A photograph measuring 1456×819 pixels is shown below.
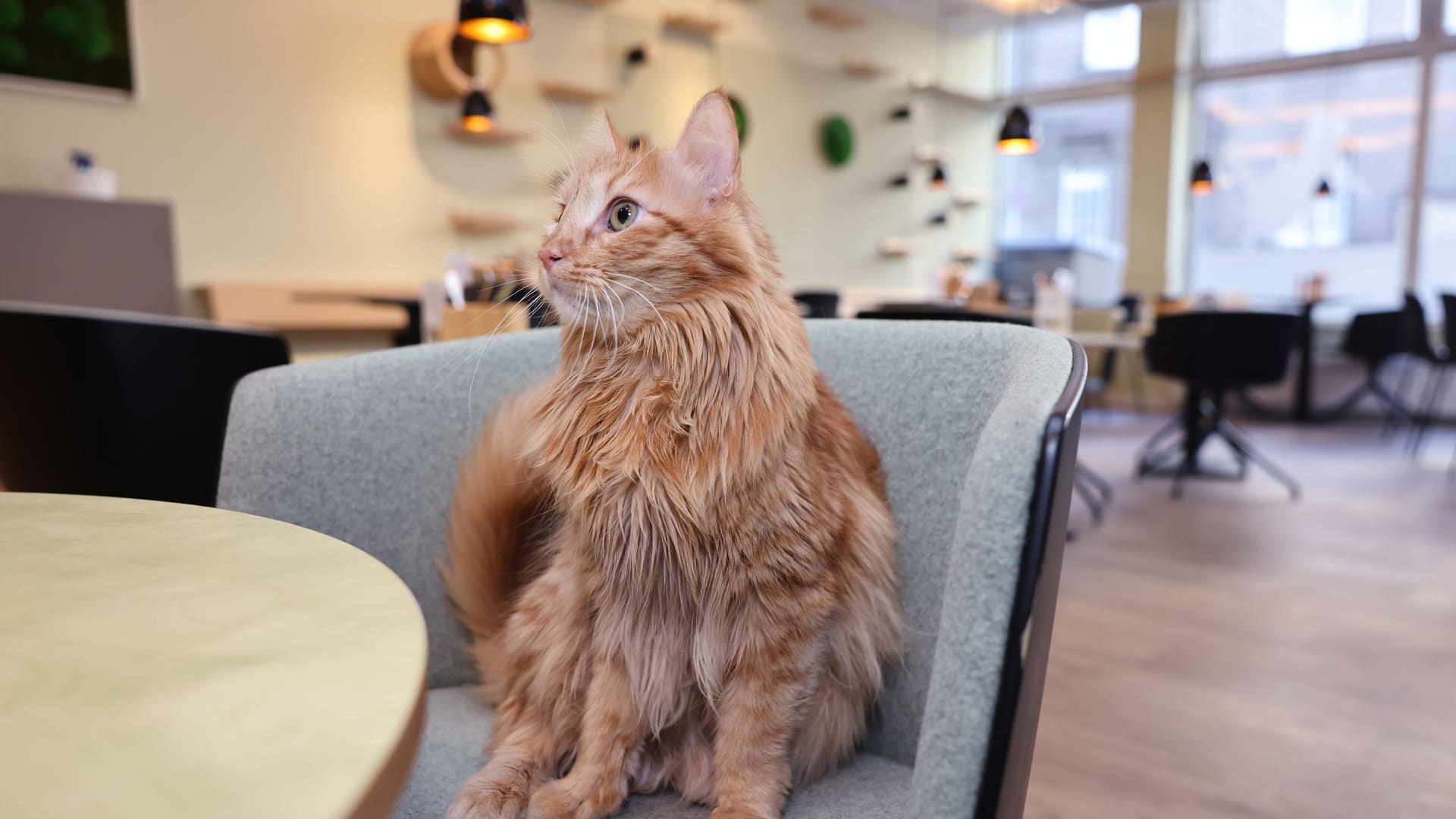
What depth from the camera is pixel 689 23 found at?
7.33m

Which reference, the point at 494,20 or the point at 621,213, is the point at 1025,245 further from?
the point at 621,213

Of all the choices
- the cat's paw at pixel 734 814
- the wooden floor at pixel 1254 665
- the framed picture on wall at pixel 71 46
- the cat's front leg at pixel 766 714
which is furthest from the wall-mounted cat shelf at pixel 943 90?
the cat's paw at pixel 734 814

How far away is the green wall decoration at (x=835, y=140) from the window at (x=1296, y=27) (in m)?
3.82

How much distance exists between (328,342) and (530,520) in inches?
197

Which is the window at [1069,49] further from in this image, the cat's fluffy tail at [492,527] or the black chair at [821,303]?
the cat's fluffy tail at [492,527]

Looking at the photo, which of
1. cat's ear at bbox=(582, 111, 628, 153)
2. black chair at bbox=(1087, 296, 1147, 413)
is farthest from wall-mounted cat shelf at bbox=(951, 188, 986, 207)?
cat's ear at bbox=(582, 111, 628, 153)

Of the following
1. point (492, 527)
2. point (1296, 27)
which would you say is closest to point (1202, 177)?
point (1296, 27)

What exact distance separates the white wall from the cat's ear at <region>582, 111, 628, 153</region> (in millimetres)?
2390

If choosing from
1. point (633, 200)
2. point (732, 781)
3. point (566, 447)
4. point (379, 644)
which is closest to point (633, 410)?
point (566, 447)

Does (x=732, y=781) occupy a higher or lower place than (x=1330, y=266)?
lower

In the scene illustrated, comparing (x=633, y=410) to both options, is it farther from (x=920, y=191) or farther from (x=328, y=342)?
(x=920, y=191)

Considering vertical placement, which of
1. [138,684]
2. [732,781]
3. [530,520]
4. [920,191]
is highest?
[920,191]

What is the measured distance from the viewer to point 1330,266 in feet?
28.6

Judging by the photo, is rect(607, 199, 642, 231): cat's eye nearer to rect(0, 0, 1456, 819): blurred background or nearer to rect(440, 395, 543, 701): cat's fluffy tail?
rect(0, 0, 1456, 819): blurred background
